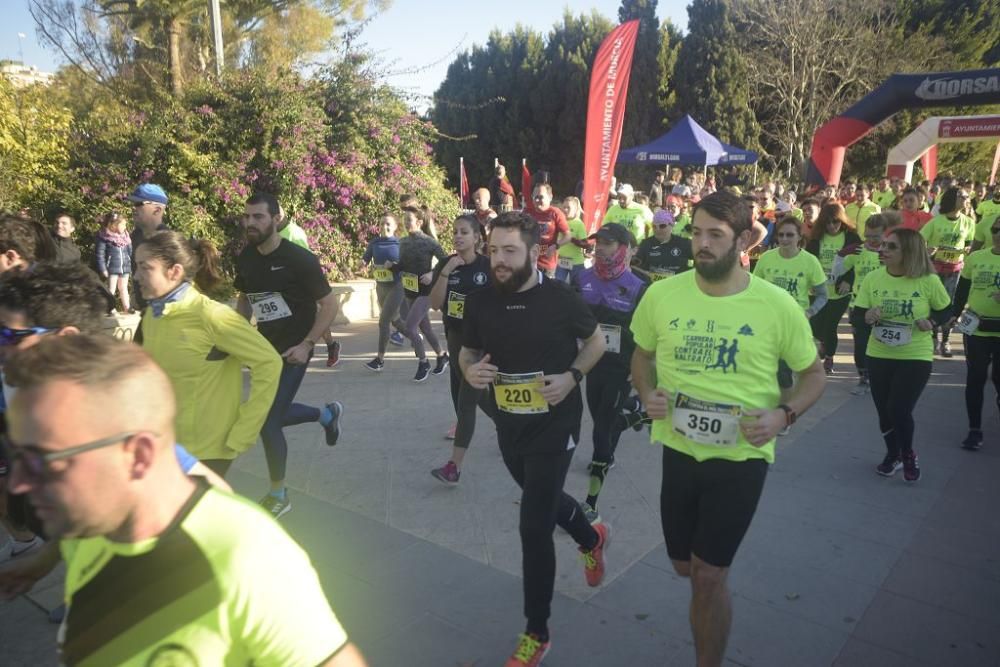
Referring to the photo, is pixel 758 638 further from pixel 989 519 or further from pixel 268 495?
pixel 268 495

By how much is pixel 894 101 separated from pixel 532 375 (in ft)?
55.8

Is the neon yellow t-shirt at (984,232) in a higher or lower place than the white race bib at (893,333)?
higher

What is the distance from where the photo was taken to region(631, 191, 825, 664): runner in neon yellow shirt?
9.05ft

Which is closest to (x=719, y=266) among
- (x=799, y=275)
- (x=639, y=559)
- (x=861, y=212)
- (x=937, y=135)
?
(x=639, y=559)

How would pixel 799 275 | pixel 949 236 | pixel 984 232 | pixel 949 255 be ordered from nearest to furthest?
pixel 799 275 → pixel 984 232 → pixel 949 236 → pixel 949 255

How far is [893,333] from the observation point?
511 centimetres

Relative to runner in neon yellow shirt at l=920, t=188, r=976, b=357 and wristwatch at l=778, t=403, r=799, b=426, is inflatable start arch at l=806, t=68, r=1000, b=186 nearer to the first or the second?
runner in neon yellow shirt at l=920, t=188, r=976, b=357

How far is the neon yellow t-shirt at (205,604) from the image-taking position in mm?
1258

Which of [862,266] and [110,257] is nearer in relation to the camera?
[862,266]

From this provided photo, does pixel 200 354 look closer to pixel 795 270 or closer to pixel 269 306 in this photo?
pixel 269 306

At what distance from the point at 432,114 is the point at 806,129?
17.3 metres

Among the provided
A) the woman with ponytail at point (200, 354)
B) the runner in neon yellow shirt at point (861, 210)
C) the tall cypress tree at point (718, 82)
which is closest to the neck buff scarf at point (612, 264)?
the woman with ponytail at point (200, 354)

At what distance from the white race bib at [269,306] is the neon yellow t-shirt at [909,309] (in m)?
4.13

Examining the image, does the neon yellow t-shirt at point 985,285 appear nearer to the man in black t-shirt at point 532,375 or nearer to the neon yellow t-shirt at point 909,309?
the neon yellow t-shirt at point 909,309
